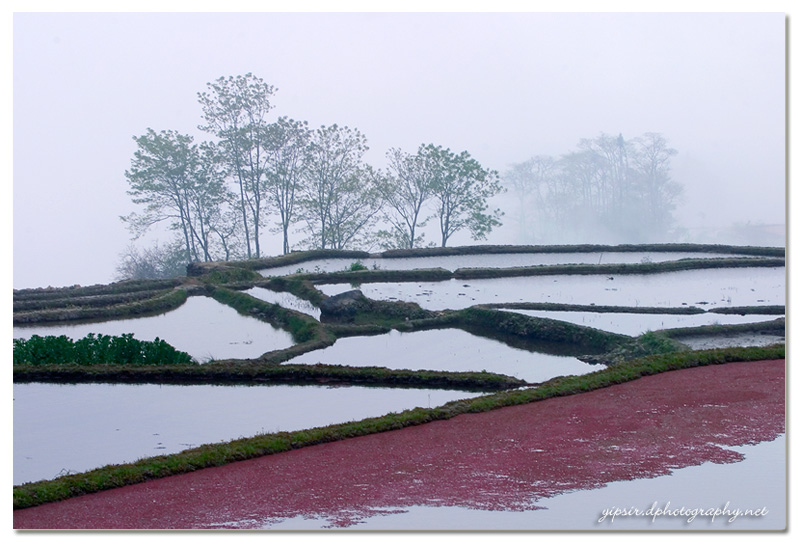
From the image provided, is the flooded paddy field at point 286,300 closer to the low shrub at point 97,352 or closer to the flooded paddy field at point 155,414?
the low shrub at point 97,352

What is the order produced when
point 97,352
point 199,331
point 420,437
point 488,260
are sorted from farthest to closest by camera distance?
point 488,260, point 199,331, point 97,352, point 420,437

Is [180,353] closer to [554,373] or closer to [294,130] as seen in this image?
[554,373]

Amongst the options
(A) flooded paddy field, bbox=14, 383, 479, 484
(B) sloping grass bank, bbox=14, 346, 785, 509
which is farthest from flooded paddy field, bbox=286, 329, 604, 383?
(A) flooded paddy field, bbox=14, 383, 479, 484

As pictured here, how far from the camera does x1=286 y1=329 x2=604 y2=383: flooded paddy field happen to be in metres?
11.7

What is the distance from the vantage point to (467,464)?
286 inches

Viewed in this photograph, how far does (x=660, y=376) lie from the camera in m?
10.3

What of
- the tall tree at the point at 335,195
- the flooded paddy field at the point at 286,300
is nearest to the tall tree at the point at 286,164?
the tall tree at the point at 335,195

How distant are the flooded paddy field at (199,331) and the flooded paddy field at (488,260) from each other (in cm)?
655

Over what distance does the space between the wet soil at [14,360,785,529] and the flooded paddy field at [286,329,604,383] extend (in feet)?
7.11

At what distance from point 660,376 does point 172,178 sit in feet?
96.8

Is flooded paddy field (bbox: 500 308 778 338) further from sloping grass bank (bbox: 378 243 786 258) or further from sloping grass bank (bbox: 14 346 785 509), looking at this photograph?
sloping grass bank (bbox: 378 243 786 258)

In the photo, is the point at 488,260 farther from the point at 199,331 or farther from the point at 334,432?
the point at 334,432

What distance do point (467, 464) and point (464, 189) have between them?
28.7 meters

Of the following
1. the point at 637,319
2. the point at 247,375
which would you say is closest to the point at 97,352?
the point at 247,375
